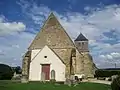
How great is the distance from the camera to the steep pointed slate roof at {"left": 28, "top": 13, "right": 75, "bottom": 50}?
1654 inches

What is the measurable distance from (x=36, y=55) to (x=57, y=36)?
502cm

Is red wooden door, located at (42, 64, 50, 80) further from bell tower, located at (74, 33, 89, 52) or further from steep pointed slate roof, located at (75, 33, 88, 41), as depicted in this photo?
steep pointed slate roof, located at (75, 33, 88, 41)

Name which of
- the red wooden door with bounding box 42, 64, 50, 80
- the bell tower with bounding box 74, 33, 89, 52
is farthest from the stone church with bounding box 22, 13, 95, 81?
the bell tower with bounding box 74, 33, 89, 52

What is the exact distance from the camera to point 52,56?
130 feet

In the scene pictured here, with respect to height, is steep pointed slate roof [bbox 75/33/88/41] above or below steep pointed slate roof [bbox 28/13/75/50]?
above

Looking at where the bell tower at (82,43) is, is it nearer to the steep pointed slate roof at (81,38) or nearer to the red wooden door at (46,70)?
the steep pointed slate roof at (81,38)

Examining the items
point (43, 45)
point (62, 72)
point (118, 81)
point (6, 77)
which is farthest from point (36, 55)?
point (118, 81)

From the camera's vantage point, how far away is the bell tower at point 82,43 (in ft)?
180

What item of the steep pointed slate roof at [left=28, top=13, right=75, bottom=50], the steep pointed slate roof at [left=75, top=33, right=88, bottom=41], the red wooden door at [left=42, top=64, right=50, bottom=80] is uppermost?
the steep pointed slate roof at [left=75, top=33, right=88, bottom=41]

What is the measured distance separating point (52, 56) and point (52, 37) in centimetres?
428

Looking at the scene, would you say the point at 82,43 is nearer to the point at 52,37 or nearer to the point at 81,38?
the point at 81,38

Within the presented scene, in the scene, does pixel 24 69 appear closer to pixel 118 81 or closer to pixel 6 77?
pixel 6 77

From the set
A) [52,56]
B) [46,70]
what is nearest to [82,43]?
→ [52,56]

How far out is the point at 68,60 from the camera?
4125cm
